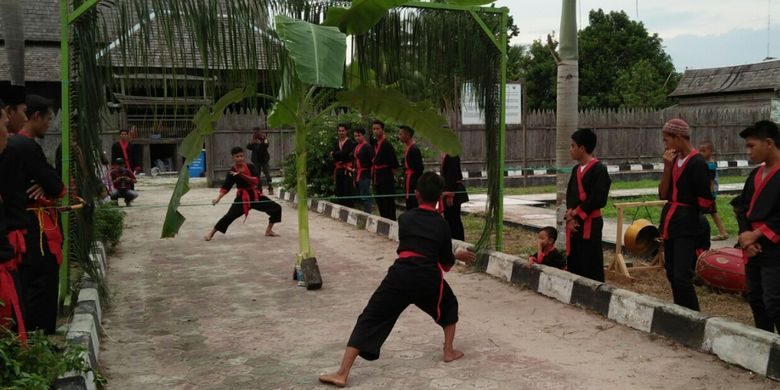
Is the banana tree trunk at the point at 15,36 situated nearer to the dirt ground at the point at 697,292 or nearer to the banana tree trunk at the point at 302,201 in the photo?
the banana tree trunk at the point at 302,201

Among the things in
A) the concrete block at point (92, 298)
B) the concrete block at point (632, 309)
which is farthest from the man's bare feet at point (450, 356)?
the concrete block at point (92, 298)

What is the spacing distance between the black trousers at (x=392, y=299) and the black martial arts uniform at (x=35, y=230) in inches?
86.9

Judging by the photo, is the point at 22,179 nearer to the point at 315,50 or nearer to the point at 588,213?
the point at 315,50

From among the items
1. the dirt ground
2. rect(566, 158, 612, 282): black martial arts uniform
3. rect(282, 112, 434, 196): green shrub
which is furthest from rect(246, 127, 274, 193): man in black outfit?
rect(566, 158, 612, 282): black martial arts uniform

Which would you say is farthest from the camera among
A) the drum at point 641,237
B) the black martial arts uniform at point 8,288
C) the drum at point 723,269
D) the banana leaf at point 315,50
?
the drum at point 641,237

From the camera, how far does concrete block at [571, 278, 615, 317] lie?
592cm

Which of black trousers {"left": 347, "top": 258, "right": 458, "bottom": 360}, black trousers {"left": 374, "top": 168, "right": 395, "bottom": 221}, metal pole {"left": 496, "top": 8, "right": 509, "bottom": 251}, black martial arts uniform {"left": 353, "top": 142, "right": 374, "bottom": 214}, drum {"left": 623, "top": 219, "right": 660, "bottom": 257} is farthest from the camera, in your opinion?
black martial arts uniform {"left": 353, "top": 142, "right": 374, "bottom": 214}

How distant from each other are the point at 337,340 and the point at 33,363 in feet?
7.79

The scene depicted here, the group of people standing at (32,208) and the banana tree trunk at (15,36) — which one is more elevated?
the banana tree trunk at (15,36)

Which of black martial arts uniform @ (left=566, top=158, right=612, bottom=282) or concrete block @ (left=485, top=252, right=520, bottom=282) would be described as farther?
concrete block @ (left=485, top=252, right=520, bottom=282)

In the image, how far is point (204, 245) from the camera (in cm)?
990

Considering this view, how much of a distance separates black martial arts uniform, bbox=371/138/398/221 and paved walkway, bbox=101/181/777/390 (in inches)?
107

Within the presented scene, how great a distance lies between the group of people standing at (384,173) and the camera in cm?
909

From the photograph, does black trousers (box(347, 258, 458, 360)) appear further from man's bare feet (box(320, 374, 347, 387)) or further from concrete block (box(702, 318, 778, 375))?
concrete block (box(702, 318, 778, 375))
